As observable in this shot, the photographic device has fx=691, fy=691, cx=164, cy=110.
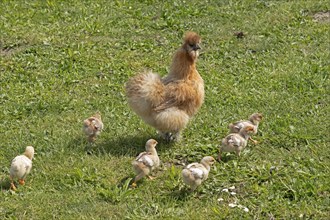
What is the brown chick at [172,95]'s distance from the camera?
26.3ft

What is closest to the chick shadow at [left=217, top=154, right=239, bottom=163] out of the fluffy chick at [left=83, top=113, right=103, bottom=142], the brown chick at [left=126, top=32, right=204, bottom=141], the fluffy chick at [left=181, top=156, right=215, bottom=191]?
the brown chick at [left=126, top=32, right=204, bottom=141]

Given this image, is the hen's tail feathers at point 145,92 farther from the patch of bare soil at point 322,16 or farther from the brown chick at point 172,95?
the patch of bare soil at point 322,16

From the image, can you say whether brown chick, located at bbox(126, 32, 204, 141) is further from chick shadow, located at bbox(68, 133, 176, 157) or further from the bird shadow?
the bird shadow

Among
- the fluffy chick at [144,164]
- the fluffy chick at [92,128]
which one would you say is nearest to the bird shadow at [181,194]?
the fluffy chick at [144,164]

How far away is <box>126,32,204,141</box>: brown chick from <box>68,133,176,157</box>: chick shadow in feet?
0.64

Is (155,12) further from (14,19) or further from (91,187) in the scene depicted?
(91,187)

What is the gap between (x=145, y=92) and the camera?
26.3ft

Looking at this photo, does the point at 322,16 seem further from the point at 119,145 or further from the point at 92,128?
the point at 92,128

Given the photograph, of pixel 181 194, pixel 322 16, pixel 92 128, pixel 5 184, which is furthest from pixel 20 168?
pixel 322 16

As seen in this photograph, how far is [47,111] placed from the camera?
9.34 m

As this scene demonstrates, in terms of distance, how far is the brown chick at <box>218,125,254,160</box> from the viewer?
760 cm

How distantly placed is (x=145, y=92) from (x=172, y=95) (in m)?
0.33

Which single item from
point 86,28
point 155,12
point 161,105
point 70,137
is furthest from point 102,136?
point 155,12

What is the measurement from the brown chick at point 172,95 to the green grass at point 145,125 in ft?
1.13
